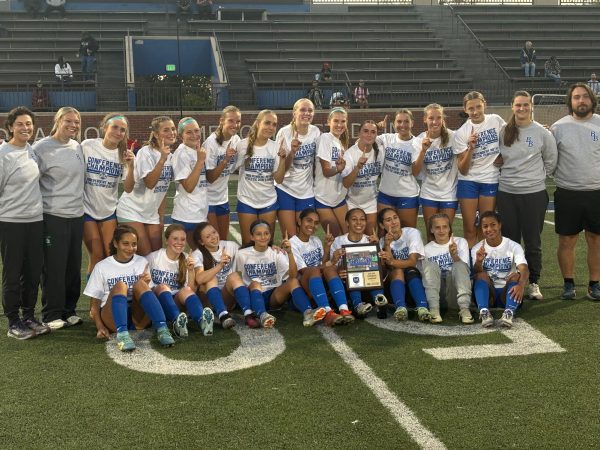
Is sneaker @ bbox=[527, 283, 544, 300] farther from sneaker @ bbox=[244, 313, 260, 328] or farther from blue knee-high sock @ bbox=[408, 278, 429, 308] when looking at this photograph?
sneaker @ bbox=[244, 313, 260, 328]

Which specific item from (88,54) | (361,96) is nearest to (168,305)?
(361,96)

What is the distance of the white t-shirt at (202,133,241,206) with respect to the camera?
6090mm

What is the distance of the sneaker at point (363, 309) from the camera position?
17.9 ft

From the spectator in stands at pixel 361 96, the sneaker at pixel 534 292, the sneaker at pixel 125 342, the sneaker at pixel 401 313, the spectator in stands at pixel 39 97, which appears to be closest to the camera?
the sneaker at pixel 125 342

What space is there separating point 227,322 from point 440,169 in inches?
91.2

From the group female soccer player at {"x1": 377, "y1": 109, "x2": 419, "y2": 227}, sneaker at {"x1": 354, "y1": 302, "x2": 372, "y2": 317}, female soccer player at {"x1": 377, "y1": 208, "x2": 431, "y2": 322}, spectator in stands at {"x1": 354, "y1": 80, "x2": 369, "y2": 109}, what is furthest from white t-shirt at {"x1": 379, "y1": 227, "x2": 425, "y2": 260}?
spectator in stands at {"x1": 354, "y1": 80, "x2": 369, "y2": 109}

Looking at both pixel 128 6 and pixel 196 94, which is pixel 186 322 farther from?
pixel 128 6

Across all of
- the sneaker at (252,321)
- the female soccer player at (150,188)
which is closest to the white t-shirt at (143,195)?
the female soccer player at (150,188)

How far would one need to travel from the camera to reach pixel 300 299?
5.57 m

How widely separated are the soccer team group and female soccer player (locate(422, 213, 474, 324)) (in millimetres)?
15

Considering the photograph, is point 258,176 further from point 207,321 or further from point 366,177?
point 207,321

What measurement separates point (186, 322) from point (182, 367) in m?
0.67

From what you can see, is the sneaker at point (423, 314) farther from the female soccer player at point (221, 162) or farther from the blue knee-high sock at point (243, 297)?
the female soccer player at point (221, 162)

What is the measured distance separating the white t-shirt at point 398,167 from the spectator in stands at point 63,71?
15.5m
